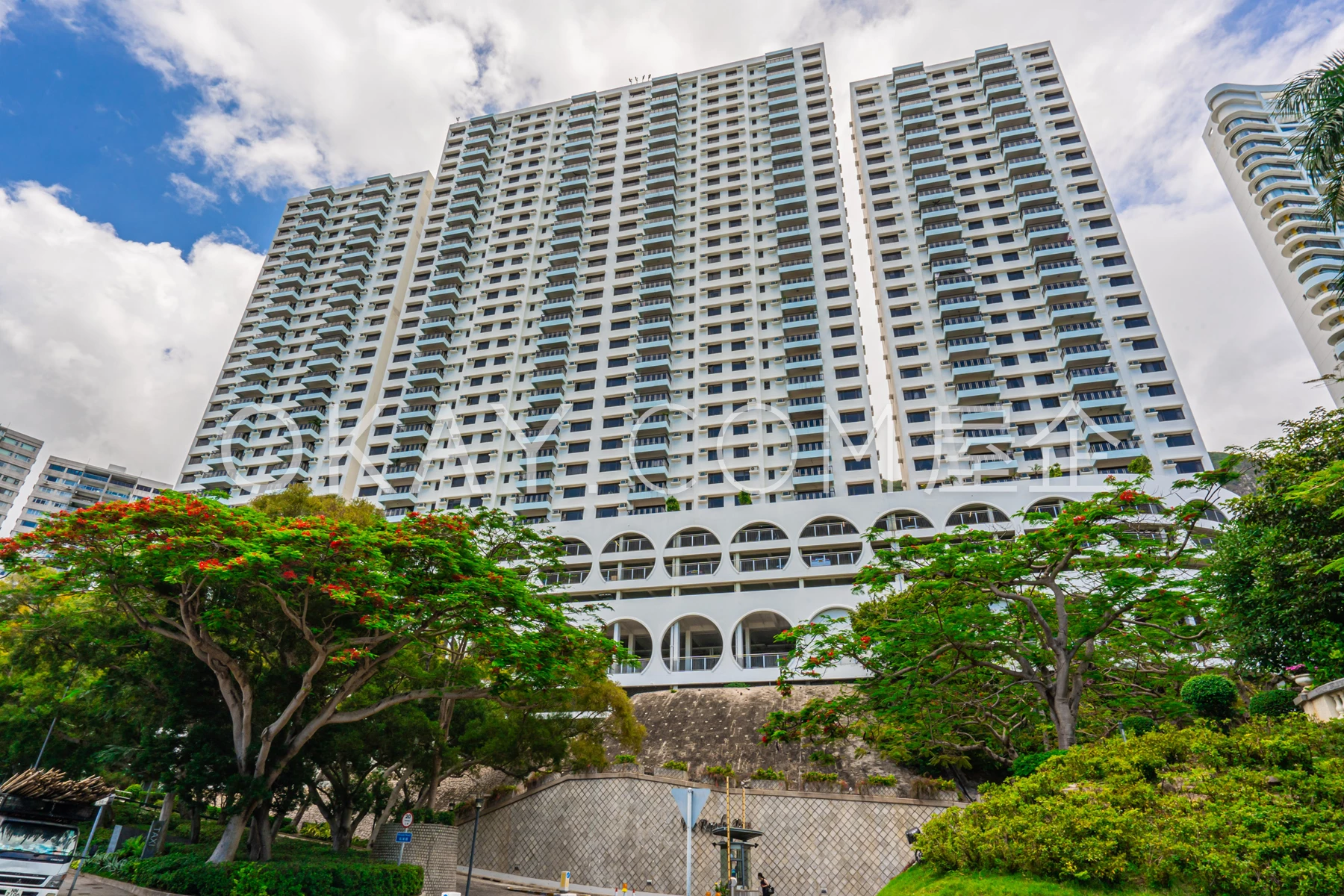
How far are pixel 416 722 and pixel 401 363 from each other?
169ft

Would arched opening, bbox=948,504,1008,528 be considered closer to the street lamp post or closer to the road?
the street lamp post

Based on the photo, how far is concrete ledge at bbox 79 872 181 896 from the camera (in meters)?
15.2

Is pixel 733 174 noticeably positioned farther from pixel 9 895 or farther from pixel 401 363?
pixel 9 895

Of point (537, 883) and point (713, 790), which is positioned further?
point (713, 790)

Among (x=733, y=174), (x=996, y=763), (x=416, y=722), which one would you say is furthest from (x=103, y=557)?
(x=733, y=174)

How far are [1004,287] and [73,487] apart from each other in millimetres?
129434

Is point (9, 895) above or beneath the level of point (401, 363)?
beneath

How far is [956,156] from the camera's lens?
67.4m

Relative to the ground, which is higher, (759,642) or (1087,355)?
(1087,355)

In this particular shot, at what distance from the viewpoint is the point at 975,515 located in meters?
46.2

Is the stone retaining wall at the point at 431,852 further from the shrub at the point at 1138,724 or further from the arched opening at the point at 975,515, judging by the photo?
the arched opening at the point at 975,515

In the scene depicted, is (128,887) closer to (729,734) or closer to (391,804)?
(391,804)

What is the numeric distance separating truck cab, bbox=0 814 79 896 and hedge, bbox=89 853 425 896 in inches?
108

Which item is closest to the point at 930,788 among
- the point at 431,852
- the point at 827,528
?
the point at 431,852
